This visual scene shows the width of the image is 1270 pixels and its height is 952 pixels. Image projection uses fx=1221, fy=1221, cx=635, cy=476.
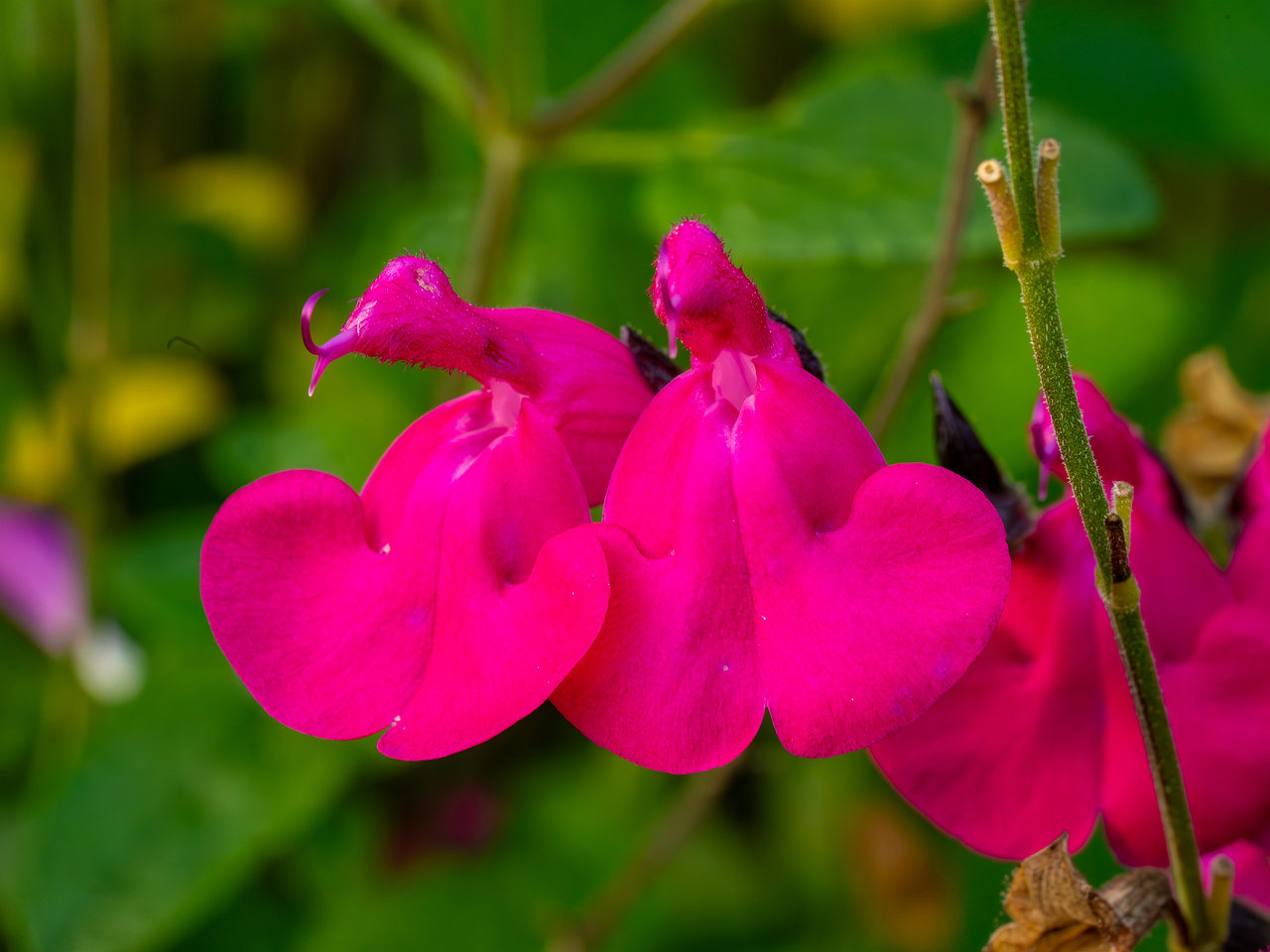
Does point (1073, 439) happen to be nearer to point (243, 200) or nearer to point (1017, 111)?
point (1017, 111)

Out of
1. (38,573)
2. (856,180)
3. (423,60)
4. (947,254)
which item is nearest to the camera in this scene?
(947,254)

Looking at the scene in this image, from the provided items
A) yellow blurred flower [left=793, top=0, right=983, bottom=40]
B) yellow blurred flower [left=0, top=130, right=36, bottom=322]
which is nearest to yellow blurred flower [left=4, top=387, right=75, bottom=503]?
yellow blurred flower [left=0, top=130, right=36, bottom=322]

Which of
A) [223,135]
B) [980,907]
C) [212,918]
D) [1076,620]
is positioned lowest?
[212,918]

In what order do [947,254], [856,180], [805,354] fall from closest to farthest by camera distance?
[805,354], [947,254], [856,180]

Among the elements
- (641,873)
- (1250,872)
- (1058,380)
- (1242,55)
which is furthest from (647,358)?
(1242,55)

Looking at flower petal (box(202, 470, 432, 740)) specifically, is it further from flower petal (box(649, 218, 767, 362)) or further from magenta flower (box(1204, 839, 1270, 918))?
magenta flower (box(1204, 839, 1270, 918))

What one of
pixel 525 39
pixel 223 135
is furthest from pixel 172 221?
pixel 525 39

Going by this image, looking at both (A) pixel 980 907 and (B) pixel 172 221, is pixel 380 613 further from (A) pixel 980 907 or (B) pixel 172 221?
(B) pixel 172 221
